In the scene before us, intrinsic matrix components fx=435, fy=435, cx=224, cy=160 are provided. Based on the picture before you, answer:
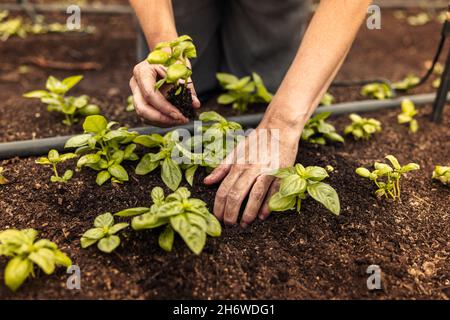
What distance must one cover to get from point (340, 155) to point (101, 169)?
0.96m

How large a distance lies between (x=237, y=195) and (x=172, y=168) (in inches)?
11.0

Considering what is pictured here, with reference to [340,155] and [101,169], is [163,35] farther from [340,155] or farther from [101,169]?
[340,155]

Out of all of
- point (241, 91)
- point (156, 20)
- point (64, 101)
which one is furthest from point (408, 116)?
point (64, 101)

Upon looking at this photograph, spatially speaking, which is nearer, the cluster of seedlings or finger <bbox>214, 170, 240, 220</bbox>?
the cluster of seedlings

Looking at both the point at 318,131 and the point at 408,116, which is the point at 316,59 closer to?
the point at 318,131

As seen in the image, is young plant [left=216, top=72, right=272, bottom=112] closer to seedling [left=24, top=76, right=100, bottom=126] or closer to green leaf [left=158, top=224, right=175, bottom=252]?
seedling [left=24, top=76, right=100, bottom=126]

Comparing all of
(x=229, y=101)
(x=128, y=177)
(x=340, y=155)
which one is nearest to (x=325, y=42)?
(x=340, y=155)

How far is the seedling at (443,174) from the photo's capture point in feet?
5.46

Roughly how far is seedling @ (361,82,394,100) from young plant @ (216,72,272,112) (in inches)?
26.1

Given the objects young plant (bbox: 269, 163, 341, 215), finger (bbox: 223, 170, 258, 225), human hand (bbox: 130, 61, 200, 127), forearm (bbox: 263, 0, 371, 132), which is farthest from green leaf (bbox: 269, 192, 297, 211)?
human hand (bbox: 130, 61, 200, 127)

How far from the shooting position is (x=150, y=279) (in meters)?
1.26

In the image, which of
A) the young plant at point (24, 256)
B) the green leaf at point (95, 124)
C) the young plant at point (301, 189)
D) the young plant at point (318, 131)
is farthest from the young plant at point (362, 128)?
the young plant at point (24, 256)

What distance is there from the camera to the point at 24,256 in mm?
1177

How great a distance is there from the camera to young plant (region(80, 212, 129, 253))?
1271mm
